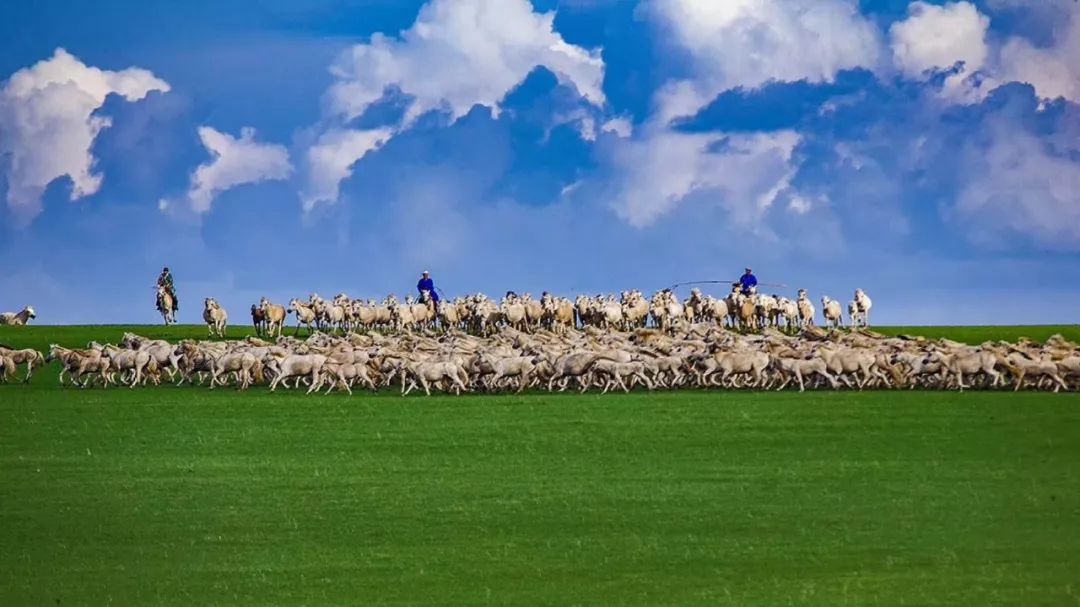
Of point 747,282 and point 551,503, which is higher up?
point 747,282

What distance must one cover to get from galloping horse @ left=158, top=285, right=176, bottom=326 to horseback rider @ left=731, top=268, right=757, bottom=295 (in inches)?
807

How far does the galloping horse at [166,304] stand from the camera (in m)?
61.8

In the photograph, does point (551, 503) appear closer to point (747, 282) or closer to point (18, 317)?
point (747, 282)

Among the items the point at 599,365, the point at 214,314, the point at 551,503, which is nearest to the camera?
the point at 551,503

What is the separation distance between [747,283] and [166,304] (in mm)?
21127

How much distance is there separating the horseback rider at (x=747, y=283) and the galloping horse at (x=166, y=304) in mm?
20507

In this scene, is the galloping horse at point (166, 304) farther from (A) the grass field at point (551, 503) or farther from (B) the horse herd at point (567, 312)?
(A) the grass field at point (551, 503)

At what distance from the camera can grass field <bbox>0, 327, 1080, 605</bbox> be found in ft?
61.3

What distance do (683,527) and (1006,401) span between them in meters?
14.4

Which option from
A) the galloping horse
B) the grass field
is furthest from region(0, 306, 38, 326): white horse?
the grass field

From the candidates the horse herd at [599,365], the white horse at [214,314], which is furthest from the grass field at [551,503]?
the white horse at [214,314]

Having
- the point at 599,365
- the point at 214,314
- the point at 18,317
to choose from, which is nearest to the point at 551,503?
the point at 599,365

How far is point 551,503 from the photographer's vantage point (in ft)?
75.4

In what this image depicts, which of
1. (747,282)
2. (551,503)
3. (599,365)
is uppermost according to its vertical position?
(747,282)
